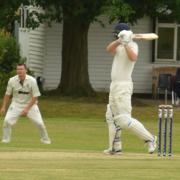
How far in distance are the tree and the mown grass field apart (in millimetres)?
1072

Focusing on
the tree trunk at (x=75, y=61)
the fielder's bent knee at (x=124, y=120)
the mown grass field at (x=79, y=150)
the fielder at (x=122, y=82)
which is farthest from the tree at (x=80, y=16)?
the fielder's bent knee at (x=124, y=120)

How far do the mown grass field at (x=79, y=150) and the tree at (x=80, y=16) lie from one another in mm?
1072

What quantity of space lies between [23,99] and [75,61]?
14999 mm

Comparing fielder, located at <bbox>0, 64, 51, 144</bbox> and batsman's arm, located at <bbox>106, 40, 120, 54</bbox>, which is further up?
batsman's arm, located at <bbox>106, 40, 120, 54</bbox>

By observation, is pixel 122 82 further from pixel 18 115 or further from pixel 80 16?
pixel 80 16

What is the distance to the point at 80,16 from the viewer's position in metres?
31.0

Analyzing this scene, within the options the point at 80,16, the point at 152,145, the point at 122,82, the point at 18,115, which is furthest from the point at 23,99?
the point at 80,16

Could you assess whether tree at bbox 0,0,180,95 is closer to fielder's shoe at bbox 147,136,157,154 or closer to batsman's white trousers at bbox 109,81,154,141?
fielder's shoe at bbox 147,136,157,154

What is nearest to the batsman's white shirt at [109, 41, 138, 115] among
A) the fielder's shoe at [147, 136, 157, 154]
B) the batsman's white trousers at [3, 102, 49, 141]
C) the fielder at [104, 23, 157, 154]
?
the fielder at [104, 23, 157, 154]

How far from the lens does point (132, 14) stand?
100 ft

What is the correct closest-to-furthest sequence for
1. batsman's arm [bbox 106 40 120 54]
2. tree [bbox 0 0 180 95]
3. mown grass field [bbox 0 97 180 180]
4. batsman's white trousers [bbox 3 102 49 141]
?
mown grass field [bbox 0 97 180 180] → batsman's arm [bbox 106 40 120 54] → batsman's white trousers [bbox 3 102 49 141] → tree [bbox 0 0 180 95]

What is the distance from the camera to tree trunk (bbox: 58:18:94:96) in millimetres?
34000

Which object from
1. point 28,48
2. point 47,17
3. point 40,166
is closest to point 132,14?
point 47,17

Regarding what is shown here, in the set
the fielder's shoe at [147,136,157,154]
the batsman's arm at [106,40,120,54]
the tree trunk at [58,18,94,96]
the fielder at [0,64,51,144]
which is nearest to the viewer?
the batsman's arm at [106,40,120,54]
